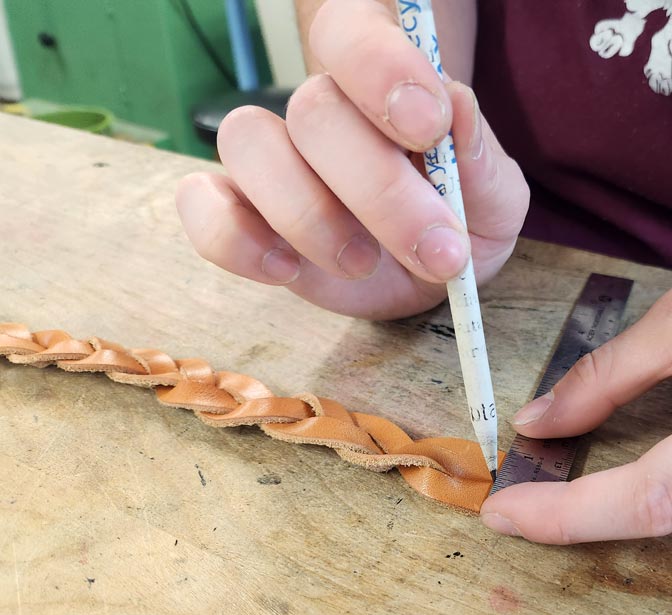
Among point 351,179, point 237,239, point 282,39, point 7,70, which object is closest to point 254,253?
point 237,239

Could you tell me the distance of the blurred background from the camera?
7.63 ft

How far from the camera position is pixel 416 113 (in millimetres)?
487

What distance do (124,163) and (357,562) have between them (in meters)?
0.89

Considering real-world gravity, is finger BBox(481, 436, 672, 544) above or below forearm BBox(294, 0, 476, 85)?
below

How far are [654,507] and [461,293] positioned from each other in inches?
8.2

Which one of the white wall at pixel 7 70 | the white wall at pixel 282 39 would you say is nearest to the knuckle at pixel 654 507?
the white wall at pixel 282 39

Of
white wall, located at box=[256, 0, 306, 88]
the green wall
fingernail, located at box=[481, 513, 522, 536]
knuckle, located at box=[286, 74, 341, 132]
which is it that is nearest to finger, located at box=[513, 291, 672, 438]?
fingernail, located at box=[481, 513, 522, 536]

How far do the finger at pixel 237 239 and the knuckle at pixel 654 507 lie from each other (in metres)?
0.35

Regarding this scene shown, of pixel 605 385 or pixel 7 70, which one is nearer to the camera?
pixel 605 385

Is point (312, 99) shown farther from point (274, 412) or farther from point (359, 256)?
point (274, 412)

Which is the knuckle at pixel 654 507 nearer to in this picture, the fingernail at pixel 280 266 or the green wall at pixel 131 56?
the fingernail at pixel 280 266

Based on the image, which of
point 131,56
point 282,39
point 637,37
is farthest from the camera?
point 131,56

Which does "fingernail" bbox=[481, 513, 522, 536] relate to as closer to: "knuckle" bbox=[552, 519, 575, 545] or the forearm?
"knuckle" bbox=[552, 519, 575, 545]

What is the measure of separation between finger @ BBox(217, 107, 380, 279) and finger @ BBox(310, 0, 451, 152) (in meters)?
0.09
